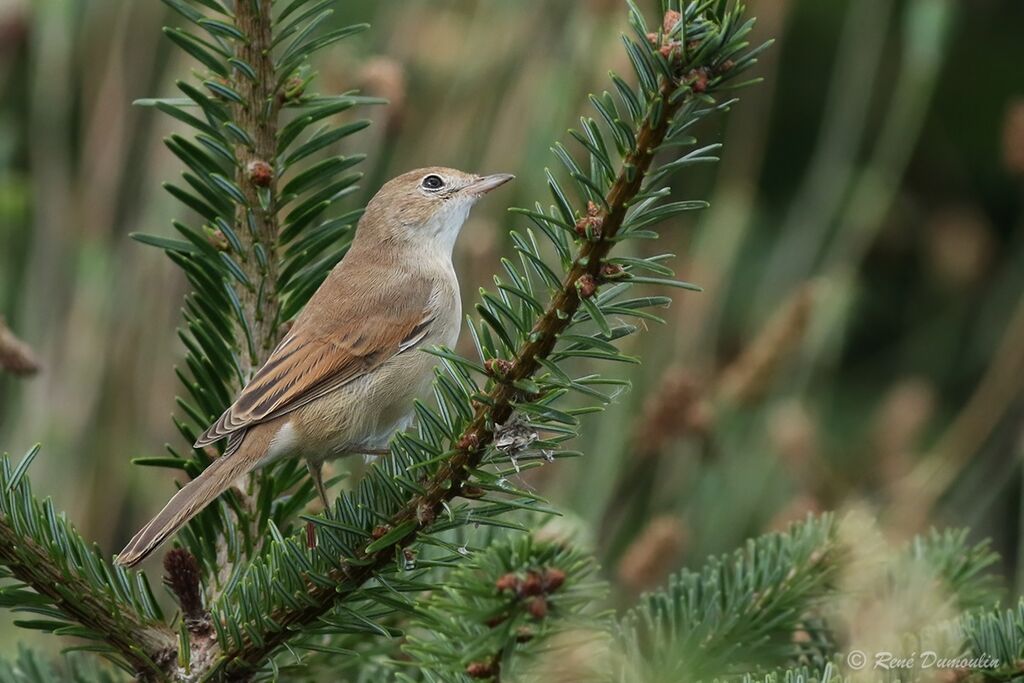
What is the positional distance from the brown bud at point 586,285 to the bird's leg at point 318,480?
2.24ft

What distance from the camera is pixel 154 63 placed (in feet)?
15.4

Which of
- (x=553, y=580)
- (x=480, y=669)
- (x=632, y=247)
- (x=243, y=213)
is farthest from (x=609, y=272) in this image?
(x=632, y=247)

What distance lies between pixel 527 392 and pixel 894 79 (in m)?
4.43

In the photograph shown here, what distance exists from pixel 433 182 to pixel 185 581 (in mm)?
2041

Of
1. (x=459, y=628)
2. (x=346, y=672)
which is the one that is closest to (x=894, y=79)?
(x=346, y=672)

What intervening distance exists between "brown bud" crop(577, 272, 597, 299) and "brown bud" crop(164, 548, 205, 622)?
2.34ft

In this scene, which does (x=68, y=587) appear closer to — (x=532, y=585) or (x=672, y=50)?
(x=532, y=585)

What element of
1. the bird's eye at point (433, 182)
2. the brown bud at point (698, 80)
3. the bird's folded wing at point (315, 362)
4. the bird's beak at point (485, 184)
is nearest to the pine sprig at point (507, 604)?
the brown bud at point (698, 80)

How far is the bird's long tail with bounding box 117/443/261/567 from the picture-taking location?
197cm

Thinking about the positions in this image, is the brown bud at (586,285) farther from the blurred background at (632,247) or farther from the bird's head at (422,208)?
the bird's head at (422,208)

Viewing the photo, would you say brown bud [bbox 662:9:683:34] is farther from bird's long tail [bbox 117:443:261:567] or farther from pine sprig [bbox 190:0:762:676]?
bird's long tail [bbox 117:443:261:567]

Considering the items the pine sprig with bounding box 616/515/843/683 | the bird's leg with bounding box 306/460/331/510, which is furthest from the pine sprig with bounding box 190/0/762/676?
the pine sprig with bounding box 616/515/843/683

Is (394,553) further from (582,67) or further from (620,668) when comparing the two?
(582,67)

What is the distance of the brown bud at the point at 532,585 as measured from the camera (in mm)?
1391
